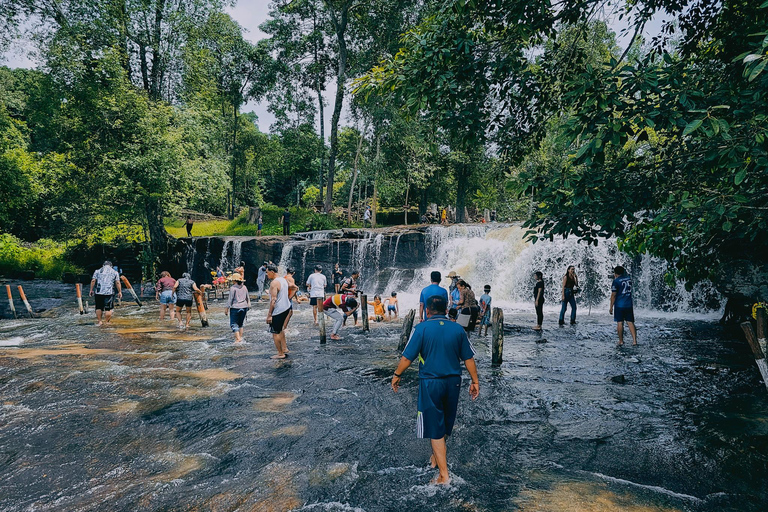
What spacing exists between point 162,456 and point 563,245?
1826cm

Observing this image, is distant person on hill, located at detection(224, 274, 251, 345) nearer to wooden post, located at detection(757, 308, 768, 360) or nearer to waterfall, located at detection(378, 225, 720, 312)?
wooden post, located at detection(757, 308, 768, 360)

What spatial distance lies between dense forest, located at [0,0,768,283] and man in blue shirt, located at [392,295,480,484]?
200 centimetres

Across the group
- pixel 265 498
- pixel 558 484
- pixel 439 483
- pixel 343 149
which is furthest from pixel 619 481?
pixel 343 149

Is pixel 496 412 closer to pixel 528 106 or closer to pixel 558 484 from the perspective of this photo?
pixel 558 484

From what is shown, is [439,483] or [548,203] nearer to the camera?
[439,483]

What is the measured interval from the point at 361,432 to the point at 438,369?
229 centimetres

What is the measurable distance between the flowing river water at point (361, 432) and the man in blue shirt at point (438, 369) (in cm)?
69

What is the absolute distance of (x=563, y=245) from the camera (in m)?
19.7

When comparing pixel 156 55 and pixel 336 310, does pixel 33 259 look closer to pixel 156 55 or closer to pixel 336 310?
pixel 156 55

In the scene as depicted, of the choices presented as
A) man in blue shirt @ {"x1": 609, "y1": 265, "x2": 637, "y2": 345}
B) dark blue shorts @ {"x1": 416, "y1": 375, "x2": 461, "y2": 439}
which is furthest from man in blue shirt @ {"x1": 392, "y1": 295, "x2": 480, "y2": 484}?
man in blue shirt @ {"x1": 609, "y1": 265, "x2": 637, "y2": 345}

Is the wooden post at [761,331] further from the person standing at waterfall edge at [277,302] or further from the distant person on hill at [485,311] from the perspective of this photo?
the person standing at waterfall edge at [277,302]

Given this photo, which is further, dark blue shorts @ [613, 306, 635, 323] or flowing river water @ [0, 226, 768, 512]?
dark blue shorts @ [613, 306, 635, 323]

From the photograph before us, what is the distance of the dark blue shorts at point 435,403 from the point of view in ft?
14.7

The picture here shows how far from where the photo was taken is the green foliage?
29.5 metres
